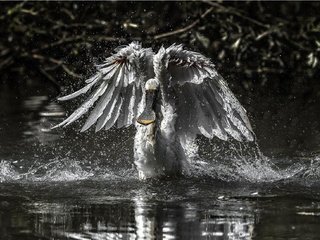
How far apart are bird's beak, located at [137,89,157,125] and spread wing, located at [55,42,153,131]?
0.27 meters

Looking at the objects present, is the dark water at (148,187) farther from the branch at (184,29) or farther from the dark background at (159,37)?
the branch at (184,29)

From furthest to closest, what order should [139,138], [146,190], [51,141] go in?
1. [51,141]
2. [139,138]
3. [146,190]

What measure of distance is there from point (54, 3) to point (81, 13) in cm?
45

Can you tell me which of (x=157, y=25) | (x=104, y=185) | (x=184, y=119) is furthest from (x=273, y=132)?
(x=157, y=25)

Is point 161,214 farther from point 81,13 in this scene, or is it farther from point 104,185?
point 81,13

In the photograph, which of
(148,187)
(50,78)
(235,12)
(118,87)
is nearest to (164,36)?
(235,12)

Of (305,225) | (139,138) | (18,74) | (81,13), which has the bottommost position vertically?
(305,225)

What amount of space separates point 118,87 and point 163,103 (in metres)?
0.44

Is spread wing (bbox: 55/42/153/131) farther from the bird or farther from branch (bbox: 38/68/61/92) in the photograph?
A: branch (bbox: 38/68/61/92)

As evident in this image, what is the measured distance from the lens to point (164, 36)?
45.8 ft

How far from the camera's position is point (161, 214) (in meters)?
5.75

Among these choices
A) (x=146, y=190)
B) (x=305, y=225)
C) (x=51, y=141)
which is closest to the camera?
(x=305, y=225)

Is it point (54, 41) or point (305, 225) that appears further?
point (54, 41)

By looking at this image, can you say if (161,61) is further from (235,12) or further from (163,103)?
(235,12)
